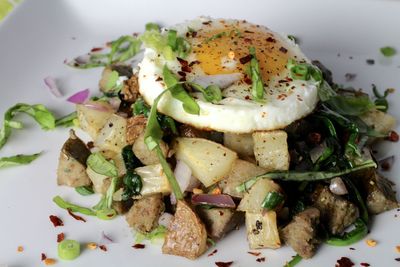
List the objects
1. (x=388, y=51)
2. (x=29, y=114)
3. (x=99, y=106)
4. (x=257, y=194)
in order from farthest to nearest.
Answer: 1. (x=388, y=51)
2. (x=29, y=114)
3. (x=99, y=106)
4. (x=257, y=194)

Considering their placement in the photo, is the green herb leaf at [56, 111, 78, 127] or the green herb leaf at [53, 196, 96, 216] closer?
the green herb leaf at [53, 196, 96, 216]

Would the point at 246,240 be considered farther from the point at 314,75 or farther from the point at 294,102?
the point at 314,75

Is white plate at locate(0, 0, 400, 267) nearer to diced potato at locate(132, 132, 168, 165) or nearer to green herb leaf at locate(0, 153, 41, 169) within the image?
green herb leaf at locate(0, 153, 41, 169)

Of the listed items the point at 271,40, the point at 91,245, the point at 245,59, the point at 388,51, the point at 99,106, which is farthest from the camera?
the point at 388,51

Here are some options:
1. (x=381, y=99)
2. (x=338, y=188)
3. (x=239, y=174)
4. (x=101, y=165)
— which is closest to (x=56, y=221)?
(x=101, y=165)

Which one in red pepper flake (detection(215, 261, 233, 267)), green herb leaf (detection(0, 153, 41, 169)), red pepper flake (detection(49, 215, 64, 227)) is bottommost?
red pepper flake (detection(49, 215, 64, 227))

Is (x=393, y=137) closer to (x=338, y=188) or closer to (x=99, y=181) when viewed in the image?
(x=338, y=188)

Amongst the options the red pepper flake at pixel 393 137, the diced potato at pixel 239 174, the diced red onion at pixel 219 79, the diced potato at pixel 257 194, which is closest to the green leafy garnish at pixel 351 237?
the diced potato at pixel 257 194

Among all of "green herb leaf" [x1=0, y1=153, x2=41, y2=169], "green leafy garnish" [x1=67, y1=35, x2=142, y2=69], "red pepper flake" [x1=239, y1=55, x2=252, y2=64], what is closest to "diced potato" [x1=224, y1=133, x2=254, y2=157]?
"red pepper flake" [x1=239, y1=55, x2=252, y2=64]
